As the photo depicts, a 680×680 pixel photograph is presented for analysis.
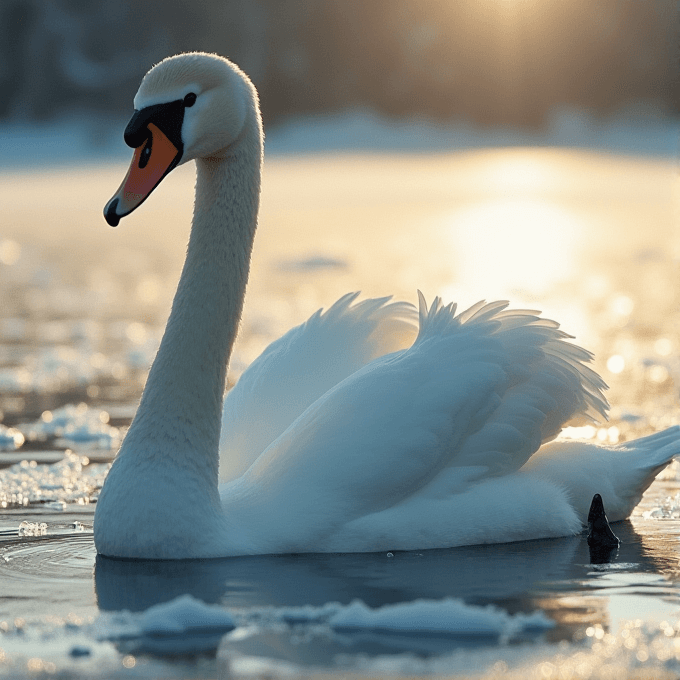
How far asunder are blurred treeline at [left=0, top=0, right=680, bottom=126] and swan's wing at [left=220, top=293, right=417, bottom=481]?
30.4 m

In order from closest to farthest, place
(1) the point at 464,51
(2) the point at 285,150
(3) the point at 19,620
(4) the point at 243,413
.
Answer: (3) the point at 19,620 < (4) the point at 243,413 < (2) the point at 285,150 < (1) the point at 464,51

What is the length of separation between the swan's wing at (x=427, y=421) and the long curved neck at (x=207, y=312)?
0.38m

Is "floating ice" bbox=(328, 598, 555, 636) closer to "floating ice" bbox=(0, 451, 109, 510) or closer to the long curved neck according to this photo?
the long curved neck

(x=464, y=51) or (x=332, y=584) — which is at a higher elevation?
(x=464, y=51)

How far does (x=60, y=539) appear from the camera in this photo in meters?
6.16

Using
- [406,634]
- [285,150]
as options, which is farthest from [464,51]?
[406,634]

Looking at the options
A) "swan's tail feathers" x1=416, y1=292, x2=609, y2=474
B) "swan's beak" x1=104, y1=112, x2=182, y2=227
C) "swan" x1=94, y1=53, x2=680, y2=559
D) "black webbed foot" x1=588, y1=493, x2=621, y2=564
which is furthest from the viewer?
"swan's tail feathers" x1=416, y1=292, x2=609, y2=474

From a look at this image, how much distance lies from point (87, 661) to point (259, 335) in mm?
7906

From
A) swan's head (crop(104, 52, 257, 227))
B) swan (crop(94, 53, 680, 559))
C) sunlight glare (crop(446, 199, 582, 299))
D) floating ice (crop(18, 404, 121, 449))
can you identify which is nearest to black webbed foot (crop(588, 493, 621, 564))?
swan (crop(94, 53, 680, 559))

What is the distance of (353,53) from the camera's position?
4266cm

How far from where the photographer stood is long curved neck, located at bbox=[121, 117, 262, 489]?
5887 mm

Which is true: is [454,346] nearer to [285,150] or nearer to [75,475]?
[75,475]

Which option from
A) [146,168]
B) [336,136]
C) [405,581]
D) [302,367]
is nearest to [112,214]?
[146,168]

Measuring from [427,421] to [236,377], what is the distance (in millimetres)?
4753
